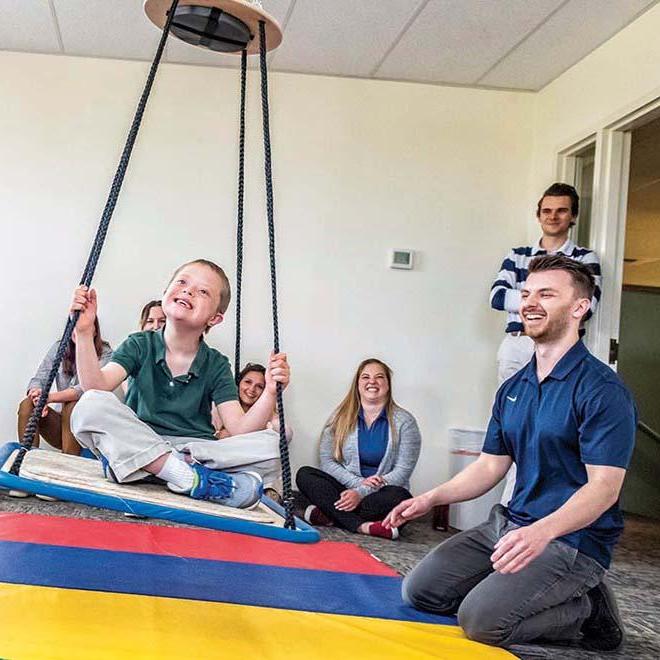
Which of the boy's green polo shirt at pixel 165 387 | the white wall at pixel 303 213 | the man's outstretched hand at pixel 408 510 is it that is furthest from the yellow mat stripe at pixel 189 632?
the white wall at pixel 303 213

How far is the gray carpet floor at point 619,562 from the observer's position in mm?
2430

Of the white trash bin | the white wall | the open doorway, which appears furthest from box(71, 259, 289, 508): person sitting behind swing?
the open doorway

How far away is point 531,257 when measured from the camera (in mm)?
4465

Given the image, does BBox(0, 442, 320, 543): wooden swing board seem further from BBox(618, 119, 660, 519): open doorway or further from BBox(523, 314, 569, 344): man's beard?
BBox(618, 119, 660, 519): open doorway

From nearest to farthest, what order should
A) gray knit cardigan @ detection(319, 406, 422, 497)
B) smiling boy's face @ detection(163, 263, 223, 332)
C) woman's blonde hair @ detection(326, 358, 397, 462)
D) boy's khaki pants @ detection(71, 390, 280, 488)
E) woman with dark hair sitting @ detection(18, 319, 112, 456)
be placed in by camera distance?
1. boy's khaki pants @ detection(71, 390, 280, 488)
2. smiling boy's face @ detection(163, 263, 223, 332)
3. woman with dark hair sitting @ detection(18, 319, 112, 456)
4. gray knit cardigan @ detection(319, 406, 422, 497)
5. woman's blonde hair @ detection(326, 358, 397, 462)

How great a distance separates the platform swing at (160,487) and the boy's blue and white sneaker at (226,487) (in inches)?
2.7

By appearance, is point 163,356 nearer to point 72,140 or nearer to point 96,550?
point 96,550

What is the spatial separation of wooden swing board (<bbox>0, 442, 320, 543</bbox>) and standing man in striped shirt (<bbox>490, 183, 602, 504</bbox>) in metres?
2.15

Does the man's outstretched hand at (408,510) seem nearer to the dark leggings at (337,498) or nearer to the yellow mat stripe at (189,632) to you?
the yellow mat stripe at (189,632)

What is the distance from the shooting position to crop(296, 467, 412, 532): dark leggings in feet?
14.5

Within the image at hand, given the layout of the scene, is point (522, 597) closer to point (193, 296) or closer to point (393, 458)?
point (193, 296)

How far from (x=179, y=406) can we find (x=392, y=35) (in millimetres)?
2676

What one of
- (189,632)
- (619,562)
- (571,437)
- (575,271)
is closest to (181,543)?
(189,632)

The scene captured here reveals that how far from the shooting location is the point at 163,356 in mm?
2688
